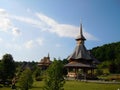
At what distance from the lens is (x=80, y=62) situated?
238ft

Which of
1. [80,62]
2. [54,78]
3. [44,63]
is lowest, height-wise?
[54,78]

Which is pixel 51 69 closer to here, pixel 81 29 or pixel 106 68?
pixel 81 29

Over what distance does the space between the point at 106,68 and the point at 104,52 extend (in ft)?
137

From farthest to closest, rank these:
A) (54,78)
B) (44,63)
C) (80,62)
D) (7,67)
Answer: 1. (44,63)
2. (80,62)
3. (7,67)
4. (54,78)

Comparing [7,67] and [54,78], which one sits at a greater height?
[7,67]

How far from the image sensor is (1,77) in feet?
204

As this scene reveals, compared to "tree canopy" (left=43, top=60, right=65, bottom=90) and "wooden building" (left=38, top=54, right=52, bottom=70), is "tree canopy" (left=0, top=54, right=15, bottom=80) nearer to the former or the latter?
"tree canopy" (left=43, top=60, right=65, bottom=90)

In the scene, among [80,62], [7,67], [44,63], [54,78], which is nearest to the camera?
[54,78]

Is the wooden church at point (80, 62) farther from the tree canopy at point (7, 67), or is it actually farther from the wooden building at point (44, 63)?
the wooden building at point (44, 63)

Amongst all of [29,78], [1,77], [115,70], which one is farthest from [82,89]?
[115,70]

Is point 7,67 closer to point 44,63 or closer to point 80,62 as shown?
point 80,62

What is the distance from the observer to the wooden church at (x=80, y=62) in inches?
2726

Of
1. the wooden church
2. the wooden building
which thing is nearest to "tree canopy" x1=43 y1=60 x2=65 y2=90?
the wooden church

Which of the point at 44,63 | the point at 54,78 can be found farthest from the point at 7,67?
the point at 44,63
